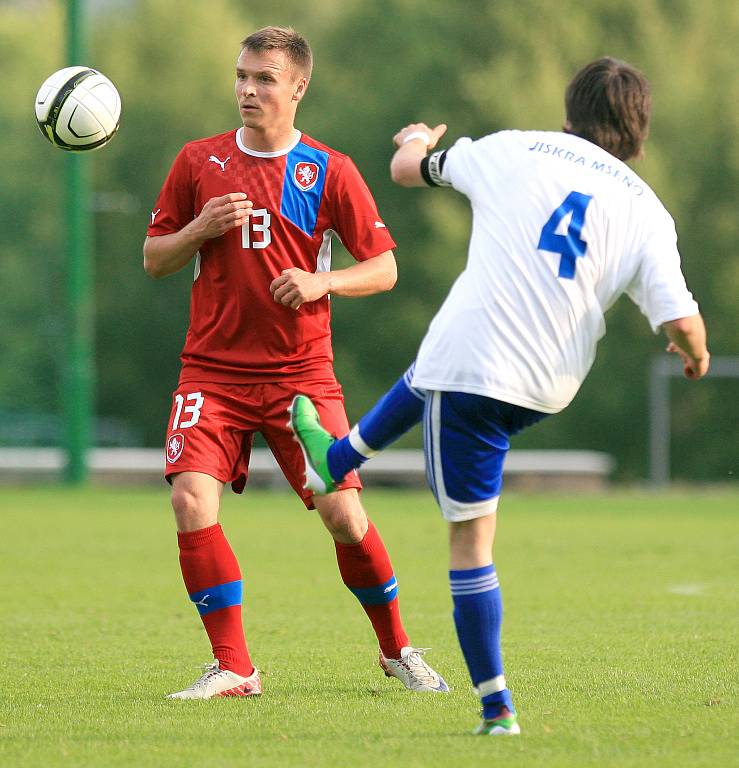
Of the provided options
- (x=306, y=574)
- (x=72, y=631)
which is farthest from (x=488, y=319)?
(x=306, y=574)

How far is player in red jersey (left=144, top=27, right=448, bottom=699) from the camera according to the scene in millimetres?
5934

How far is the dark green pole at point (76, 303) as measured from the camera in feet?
74.1

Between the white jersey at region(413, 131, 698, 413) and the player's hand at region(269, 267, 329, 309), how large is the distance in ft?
3.32

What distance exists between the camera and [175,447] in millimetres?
5930

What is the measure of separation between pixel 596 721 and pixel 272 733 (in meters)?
1.09

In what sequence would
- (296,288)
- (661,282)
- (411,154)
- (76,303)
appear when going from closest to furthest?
(661,282)
(411,154)
(296,288)
(76,303)

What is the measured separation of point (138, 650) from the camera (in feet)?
23.2

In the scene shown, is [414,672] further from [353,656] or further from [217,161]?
[217,161]

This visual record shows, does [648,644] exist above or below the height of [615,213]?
below

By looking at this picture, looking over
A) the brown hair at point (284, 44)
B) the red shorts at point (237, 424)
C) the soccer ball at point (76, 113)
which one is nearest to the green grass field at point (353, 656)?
the red shorts at point (237, 424)

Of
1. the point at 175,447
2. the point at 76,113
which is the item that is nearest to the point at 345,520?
the point at 175,447

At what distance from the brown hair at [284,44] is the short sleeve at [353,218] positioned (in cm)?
45

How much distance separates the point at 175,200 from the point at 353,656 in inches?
87.0

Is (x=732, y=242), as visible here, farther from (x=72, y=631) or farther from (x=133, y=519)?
(x=72, y=631)
